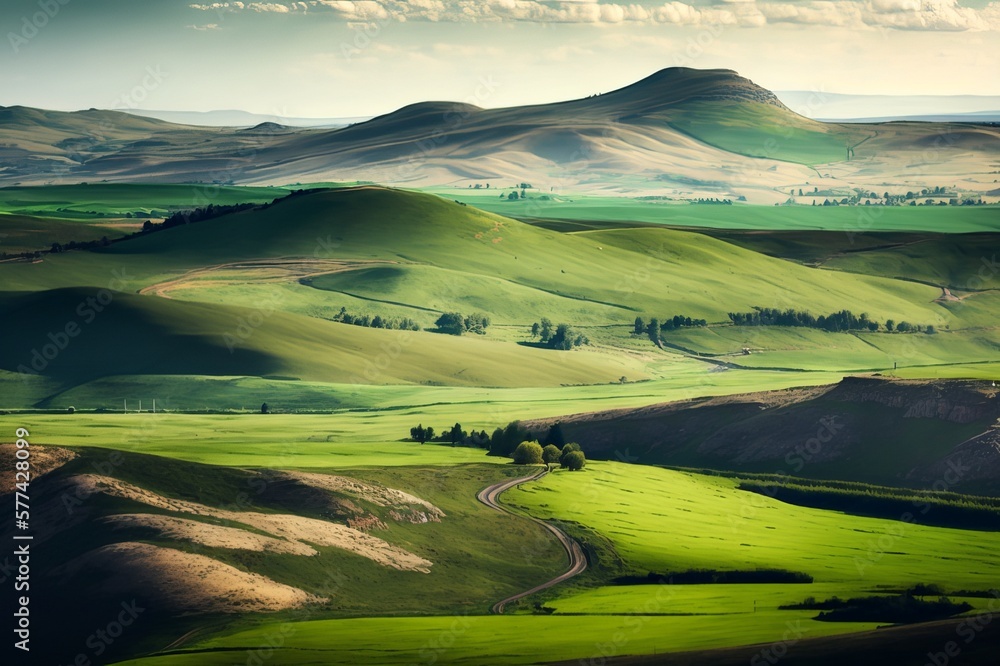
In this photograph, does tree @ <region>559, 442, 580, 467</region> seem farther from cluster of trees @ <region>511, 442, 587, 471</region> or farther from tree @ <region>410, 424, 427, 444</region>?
tree @ <region>410, 424, 427, 444</region>

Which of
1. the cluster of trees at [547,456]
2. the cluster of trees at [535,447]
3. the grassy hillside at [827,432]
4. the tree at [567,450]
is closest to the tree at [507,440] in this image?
the cluster of trees at [535,447]

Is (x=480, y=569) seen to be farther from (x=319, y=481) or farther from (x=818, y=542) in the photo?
(x=818, y=542)

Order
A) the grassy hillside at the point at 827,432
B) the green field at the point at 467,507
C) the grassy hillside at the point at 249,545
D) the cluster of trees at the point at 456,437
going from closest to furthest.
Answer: the green field at the point at 467,507 → the grassy hillside at the point at 249,545 → the grassy hillside at the point at 827,432 → the cluster of trees at the point at 456,437

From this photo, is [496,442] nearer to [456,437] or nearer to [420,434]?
[456,437]

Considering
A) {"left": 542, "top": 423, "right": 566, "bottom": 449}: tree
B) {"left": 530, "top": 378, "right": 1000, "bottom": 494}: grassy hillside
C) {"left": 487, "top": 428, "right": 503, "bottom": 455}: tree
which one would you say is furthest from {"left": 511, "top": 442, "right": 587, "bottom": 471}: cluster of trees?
{"left": 530, "top": 378, "right": 1000, "bottom": 494}: grassy hillside

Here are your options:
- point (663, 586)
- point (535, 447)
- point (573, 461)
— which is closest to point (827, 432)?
point (573, 461)

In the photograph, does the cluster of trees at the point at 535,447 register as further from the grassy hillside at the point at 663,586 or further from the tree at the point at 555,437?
the grassy hillside at the point at 663,586
